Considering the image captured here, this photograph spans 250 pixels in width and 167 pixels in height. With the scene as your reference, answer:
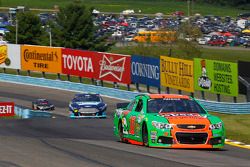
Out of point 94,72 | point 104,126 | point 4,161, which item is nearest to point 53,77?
point 94,72

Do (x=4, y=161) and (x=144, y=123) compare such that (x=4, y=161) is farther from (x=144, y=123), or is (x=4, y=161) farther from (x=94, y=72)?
(x=94, y=72)

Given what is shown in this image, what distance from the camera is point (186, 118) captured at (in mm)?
17344

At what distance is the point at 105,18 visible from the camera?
456 ft

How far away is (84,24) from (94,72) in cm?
3061

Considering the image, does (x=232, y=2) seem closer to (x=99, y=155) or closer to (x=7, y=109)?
(x=7, y=109)

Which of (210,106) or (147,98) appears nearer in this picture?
(147,98)

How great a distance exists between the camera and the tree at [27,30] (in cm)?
8281

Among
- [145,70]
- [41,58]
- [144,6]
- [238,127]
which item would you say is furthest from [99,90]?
[144,6]

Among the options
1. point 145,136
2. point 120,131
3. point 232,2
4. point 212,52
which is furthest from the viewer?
point 232,2

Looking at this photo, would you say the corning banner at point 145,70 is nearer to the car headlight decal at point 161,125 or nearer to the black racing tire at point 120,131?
the black racing tire at point 120,131

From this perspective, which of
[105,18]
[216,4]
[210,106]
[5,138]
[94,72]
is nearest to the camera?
[5,138]

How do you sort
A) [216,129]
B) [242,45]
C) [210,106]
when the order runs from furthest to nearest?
1. [242,45]
2. [210,106]
3. [216,129]

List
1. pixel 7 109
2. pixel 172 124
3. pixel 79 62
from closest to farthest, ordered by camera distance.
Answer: pixel 172 124 → pixel 7 109 → pixel 79 62

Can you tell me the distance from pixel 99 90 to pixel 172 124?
3502 centimetres
